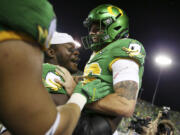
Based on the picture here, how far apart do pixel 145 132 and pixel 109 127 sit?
532 cm

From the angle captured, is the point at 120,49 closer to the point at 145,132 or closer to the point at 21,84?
the point at 21,84

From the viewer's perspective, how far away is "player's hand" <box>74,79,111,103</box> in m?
1.24

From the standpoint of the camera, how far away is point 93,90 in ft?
4.28

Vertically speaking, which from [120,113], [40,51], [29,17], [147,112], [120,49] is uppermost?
[29,17]

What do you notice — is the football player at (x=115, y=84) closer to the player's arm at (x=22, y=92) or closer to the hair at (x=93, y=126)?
the hair at (x=93, y=126)

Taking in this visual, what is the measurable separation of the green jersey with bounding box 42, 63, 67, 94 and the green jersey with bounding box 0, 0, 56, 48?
98 cm

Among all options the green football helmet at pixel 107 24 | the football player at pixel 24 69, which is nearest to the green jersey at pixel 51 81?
the green football helmet at pixel 107 24

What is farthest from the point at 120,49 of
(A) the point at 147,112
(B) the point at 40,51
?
(A) the point at 147,112

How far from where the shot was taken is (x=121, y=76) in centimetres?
145

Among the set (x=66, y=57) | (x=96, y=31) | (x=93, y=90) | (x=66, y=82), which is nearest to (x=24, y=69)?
(x=93, y=90)

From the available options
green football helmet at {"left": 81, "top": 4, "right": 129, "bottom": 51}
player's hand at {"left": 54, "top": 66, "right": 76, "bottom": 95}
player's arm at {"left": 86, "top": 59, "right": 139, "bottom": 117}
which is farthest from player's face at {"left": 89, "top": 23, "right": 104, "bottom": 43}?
player's arm at {"left": 86, "top": 59, "right": 139, "bottom": 117}

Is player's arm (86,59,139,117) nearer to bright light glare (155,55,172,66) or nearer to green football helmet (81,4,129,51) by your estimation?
green football helmet (81,4,129,51)

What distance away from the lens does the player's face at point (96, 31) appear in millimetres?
2320

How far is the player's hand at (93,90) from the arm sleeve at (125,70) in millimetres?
126
